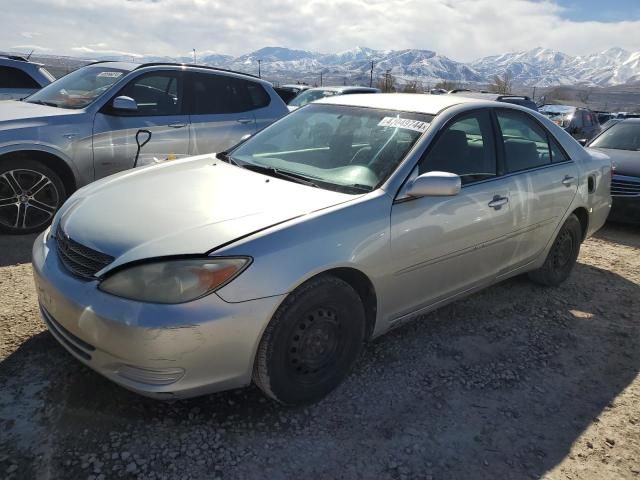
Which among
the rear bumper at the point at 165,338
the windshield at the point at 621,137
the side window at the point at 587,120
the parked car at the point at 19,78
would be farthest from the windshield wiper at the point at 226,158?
the side window at the point at 587,120

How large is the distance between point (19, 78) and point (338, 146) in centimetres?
693

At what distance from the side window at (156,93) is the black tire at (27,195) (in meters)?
1.07

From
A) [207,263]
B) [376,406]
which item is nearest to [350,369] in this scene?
[376,406]

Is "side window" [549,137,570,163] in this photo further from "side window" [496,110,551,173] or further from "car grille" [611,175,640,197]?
"car grille" [611,175,640,197]

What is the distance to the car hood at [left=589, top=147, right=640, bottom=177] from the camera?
22.1 feet

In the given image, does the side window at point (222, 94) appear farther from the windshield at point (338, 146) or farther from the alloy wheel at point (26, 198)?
the windshield at point (338, 146)

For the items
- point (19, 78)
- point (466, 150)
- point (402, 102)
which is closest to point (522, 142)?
point (466, 150)

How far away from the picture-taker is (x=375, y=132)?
3262 mm

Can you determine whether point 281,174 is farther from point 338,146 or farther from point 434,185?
point 434,185

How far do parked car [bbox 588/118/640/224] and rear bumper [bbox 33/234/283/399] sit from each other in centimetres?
595

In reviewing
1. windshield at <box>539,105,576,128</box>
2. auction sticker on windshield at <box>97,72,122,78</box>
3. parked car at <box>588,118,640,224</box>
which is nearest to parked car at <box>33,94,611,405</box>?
auction sticker on windshield at <box>97,72,122,78</box>

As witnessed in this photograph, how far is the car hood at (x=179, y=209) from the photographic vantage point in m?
2.30

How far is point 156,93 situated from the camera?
5582mm

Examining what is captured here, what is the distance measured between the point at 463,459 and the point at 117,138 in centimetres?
438
